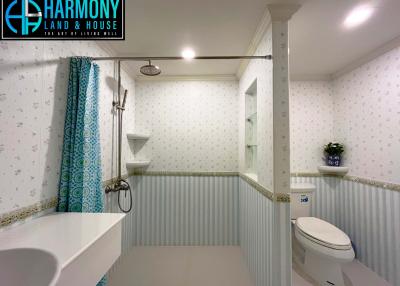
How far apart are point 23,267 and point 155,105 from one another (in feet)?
7.37

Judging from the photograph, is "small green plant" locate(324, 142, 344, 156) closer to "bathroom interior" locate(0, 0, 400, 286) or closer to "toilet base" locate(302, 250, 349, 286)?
"bathroom interior" locate(0, 0, 400, 286)

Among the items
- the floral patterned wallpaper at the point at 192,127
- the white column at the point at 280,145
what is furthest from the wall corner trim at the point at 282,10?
the floral patterned wallpaper at the point at 192,127

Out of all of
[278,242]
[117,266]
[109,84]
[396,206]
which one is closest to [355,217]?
[396,206]

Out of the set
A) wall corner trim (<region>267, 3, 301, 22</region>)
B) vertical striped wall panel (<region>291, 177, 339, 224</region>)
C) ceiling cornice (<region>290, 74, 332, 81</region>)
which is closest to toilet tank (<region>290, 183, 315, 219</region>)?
vertical striped wall panel (<region>291, 177, 339, 224</region>)

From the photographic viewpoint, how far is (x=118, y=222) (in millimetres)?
1168

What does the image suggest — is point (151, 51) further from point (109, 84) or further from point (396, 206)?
point (396, 206)

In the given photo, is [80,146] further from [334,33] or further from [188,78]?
[334,33]

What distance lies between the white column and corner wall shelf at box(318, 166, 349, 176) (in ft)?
4.95

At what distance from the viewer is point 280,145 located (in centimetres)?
145

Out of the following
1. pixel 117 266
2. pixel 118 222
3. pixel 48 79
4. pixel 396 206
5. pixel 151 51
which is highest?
pixel 151 51

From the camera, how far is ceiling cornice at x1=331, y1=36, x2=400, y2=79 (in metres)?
1.88

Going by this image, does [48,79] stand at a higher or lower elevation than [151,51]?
lower

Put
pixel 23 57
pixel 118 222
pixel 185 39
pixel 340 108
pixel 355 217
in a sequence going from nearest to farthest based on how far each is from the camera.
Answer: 1. pixel 23 57
2. pixel 118 222
3. pixel 185 39
4. pixel 355 217
5. pixel 340 108

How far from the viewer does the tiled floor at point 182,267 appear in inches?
78.8
